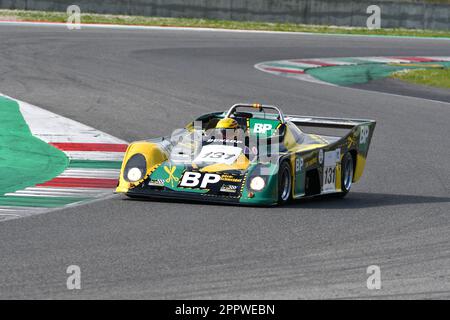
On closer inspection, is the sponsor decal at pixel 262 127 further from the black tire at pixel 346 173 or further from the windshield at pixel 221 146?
the black tire at pixel 346 173

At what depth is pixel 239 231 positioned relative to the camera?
973 cm

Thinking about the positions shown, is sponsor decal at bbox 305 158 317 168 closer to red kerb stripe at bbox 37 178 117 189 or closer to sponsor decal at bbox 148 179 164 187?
sponsor decal at bbox 148 179 164 187

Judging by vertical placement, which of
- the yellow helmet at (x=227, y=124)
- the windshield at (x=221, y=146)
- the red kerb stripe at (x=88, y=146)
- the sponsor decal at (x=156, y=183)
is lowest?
the red kerb stripe at (x=88, y=146)

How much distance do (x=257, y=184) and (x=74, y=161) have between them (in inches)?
140

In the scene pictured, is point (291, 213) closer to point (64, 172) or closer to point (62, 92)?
point (64, 172)

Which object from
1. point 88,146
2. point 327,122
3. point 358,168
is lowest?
point 88,146

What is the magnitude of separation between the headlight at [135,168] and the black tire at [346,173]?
2.36 metres

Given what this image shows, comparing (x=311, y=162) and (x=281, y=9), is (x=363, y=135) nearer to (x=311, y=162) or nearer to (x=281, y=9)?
(x=311, y=162)

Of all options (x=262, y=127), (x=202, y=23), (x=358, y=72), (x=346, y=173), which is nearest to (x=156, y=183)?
(x=262, y=127)

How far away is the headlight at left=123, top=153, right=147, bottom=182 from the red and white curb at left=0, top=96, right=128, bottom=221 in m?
0.40

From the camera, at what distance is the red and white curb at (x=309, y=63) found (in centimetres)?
2780

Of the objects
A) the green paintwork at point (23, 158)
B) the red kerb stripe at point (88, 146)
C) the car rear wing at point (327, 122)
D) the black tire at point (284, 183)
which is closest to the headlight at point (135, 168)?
the green paintwork at point (23, 158)

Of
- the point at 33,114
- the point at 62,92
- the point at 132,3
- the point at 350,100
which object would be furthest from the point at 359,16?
the point at 33,114

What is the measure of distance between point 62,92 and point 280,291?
1418cm
